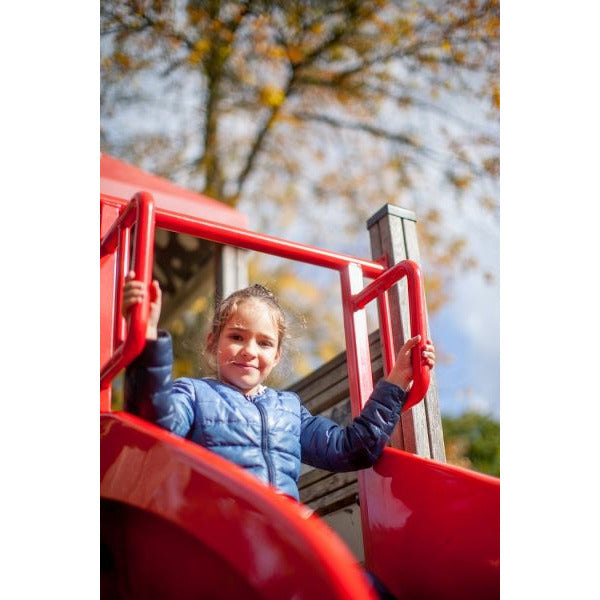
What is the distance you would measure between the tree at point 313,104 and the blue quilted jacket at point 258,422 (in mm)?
602

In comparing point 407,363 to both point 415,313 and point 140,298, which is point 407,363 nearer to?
point 415,313

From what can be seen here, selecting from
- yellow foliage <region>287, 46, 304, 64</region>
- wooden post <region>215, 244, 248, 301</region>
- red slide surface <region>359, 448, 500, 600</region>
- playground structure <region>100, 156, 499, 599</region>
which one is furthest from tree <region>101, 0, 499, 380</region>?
red slide surface <region>359, 448, 500, 600</region>

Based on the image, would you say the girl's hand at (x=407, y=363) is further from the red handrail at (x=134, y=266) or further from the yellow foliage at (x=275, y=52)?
the yellow foliage at (x=275, y=52)

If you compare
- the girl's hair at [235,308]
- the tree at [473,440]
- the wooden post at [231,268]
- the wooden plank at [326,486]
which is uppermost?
the wooden post at [231,268]

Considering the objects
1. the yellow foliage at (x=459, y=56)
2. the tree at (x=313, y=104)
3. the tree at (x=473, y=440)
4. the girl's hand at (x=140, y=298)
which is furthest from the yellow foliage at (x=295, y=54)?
the girl's hand at (x=140, y=298)

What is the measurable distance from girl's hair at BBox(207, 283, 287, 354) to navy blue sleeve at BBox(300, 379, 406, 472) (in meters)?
0.11

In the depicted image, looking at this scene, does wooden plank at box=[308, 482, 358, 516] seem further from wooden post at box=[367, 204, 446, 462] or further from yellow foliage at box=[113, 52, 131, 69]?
yellow foliage at box=[113, 52, 131, 69]

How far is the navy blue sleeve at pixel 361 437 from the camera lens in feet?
2.71

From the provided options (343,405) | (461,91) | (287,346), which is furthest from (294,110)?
(287,346)

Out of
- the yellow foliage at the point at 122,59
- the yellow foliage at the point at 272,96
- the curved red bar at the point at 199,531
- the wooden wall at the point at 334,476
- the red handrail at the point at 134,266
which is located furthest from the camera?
the yellow foliage at the point at 272,96
